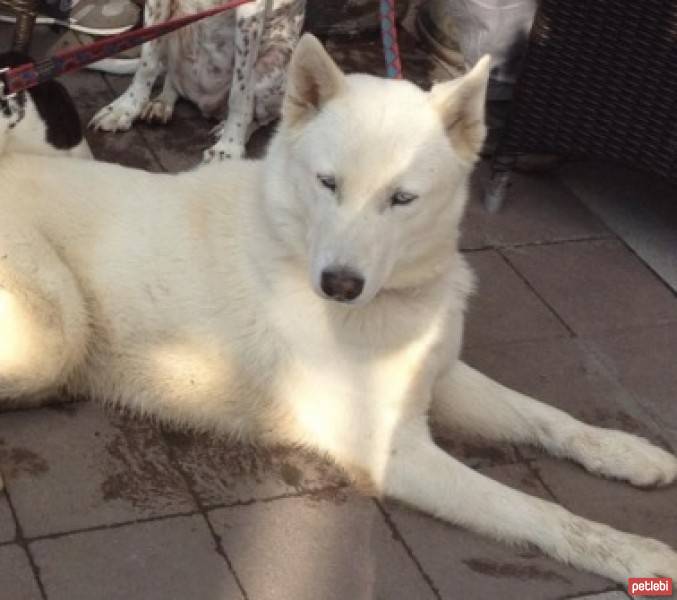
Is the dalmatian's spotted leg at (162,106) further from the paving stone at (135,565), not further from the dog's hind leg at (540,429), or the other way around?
the paving stone at (135,565)

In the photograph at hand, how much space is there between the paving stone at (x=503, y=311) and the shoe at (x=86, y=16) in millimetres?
2360

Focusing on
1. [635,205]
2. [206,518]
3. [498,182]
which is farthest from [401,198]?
[635,205]

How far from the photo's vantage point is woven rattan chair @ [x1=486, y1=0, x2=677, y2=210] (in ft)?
16.2

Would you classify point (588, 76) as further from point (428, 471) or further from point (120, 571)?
point (120, 571)

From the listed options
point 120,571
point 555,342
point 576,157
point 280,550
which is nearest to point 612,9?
point 576,157

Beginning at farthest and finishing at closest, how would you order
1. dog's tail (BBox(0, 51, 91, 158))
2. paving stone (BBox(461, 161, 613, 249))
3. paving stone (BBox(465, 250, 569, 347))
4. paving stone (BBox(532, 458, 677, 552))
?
1. paving stone (BBox(461, 161, 613, 249))
2. paving stone (BBox(465, 250, 569, 347))
3. dog's tail (BBox(0, 51, 91, 158))
4. paving stone (BBox(532, 458, 677, 552))

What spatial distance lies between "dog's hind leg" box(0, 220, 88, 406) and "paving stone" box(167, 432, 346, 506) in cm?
44

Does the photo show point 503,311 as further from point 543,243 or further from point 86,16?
point 86,16

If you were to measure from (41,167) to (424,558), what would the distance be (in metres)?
1.68

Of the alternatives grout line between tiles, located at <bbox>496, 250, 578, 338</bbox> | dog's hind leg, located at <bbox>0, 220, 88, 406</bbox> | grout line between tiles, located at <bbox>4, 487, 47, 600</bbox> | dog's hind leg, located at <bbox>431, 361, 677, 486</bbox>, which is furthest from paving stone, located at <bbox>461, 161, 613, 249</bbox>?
grout line between tiles, located at <bbox>4, 487, 47, 600</bbox>

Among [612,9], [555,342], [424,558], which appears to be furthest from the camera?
[612,9]

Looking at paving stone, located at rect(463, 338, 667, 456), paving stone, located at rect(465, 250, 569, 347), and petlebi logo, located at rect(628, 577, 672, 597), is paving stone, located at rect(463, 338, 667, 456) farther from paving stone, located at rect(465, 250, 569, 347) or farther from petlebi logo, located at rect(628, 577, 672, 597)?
petlebi logo, located at rect(628, 577, 672, 597)

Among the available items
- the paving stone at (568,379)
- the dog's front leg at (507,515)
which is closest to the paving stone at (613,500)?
the dog's front leg at (507,515)

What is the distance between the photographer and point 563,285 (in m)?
4.98
